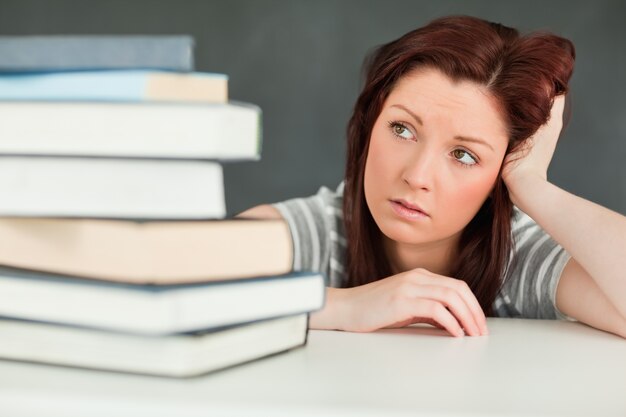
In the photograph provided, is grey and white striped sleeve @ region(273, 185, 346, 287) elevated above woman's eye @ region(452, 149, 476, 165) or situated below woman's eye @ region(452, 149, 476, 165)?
below

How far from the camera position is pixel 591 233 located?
49.7 inches

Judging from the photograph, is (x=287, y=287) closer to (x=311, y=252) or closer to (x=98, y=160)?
(x=98, y=160)

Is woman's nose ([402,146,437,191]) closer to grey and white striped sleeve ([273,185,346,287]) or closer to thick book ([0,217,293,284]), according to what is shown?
grey and white striped sleeve ([273,185,346,287])

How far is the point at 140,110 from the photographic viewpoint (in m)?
0.64

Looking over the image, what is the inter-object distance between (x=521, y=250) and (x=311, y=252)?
1.35ft

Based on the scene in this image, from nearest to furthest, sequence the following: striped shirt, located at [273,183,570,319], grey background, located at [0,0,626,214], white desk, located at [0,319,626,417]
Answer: white desk, located at [0,319,626,417] → striped shirt, located at [273,183,570,319] → grey background, located at [0,0,626,214]

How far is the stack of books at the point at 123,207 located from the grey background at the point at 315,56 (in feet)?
5.41

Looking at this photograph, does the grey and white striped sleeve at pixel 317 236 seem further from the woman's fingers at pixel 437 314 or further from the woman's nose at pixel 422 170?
the woman's fingers at pixel 437 314

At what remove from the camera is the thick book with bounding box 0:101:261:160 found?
634 mm

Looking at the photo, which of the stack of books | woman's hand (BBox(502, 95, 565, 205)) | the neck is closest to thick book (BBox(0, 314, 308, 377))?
the stack of books

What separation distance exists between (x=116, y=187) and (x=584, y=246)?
824 mm

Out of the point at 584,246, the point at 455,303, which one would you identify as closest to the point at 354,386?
the point at 455,303

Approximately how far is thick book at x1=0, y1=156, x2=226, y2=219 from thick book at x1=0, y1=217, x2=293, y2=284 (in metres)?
0.01

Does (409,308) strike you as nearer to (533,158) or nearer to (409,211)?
(409,211)
